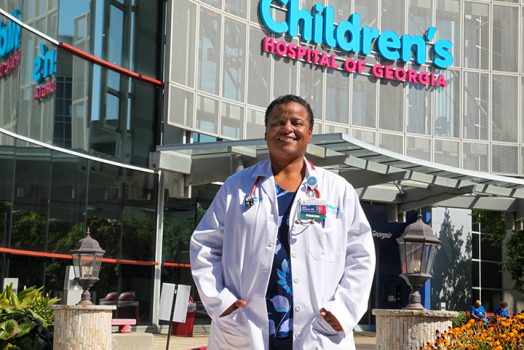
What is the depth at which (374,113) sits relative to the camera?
34.0 meters

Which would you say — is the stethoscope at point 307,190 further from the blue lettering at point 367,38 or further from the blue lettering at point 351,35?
the blue lettering at point 367,38

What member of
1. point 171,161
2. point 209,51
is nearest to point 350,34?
point 209,51

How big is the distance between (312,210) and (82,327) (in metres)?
11.3

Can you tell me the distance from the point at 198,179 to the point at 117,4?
18.4 feet

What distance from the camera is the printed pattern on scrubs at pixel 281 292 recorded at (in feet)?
13.5

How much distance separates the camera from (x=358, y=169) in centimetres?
3042

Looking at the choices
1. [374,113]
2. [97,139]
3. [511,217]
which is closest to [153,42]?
[97,139]

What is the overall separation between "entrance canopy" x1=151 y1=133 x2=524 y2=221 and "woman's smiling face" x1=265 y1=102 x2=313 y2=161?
20.8 meters

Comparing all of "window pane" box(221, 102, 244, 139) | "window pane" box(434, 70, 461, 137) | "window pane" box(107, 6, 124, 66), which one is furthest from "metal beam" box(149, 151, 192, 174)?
"window pane" box(434, 70, 461, 137)

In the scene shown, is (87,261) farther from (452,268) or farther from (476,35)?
(452,268)

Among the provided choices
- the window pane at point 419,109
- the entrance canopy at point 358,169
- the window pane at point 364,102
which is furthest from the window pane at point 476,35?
the entrance canopy at point 358,169

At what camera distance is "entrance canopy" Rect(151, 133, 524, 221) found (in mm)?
27141

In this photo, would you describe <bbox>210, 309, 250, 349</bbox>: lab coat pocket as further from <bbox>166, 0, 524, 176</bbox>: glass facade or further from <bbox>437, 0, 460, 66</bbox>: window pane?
<bbox>437, 0, 460, 66</bbox>: window pane

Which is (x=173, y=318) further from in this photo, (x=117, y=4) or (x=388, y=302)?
(x=388, y=302)
